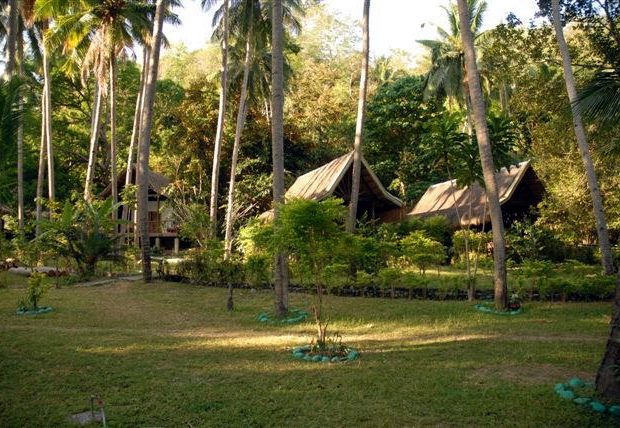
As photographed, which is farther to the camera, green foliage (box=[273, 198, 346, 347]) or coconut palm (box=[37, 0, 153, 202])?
coconut palm (box=[37, 0, 153, 202])

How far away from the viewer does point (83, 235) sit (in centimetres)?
1499

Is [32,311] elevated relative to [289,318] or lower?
elevated

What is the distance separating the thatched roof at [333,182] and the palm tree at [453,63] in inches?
335

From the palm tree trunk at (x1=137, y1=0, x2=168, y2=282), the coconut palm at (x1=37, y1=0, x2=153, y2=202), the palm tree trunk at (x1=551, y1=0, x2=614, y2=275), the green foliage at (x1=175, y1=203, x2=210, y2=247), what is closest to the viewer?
the palm tree trunk at (x1=551, y1=0, x2=614, y2=275)

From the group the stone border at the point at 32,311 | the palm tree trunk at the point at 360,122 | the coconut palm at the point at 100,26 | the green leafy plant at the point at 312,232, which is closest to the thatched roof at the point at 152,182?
the coconut palm at the point at 100,26

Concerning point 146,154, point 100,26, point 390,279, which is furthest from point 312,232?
point 100,26

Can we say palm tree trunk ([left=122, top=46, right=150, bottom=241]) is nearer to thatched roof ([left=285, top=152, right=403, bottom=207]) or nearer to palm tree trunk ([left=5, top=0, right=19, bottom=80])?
palm tree trunk ([left=5, top=0, right=19, bottom=80])

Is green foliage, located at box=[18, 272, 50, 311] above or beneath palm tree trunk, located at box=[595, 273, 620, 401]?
above

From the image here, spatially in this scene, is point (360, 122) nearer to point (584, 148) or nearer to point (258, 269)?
point (258, 269)

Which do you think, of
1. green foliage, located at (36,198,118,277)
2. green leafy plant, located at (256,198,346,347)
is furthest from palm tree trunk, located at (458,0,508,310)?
green foliage, located at (36,198,118,277)

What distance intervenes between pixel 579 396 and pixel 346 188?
16480 mm

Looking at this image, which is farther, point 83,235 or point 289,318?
point 83,235

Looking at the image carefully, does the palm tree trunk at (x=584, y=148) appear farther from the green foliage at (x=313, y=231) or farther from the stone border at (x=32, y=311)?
the stone border at (x=32, y=311)

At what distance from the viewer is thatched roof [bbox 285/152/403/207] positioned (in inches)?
752
